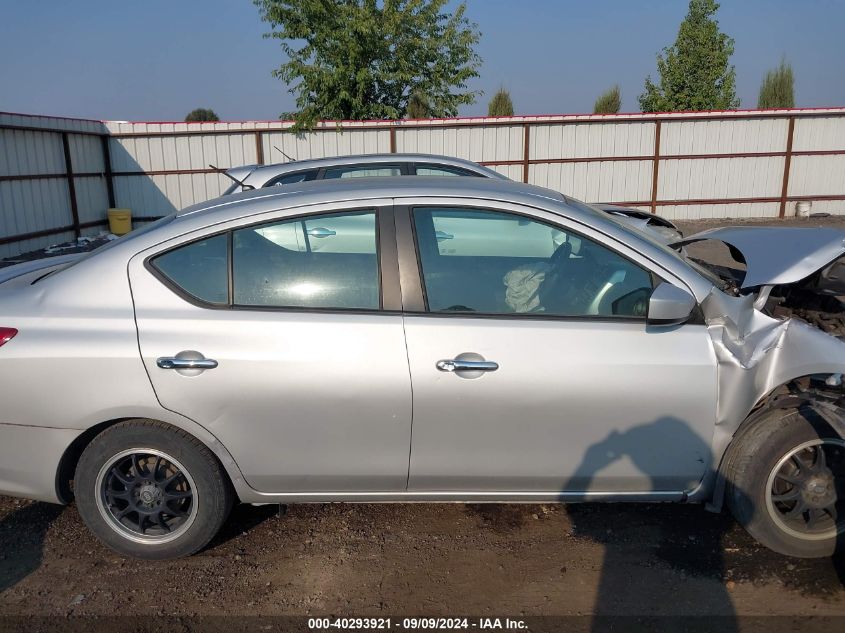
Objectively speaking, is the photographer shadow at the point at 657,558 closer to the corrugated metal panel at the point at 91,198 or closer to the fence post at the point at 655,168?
the fence post at the point at 655,168

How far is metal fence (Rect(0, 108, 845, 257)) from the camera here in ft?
54.4

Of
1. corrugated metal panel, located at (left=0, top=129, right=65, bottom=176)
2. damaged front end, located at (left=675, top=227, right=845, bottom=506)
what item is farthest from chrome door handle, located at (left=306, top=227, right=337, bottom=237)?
corrugated metal panel, located at (left=0, top=129, right=65, bottom=176)

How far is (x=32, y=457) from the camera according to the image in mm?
2797

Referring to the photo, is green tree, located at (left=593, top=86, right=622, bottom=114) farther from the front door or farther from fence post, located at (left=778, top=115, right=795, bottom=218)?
the front door

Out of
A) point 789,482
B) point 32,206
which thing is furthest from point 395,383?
point 32,206

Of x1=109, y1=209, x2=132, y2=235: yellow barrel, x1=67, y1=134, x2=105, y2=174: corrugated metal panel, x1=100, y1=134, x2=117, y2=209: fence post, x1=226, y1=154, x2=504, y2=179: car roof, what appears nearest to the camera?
x1=226, y1=154, x2=504, y2=179: car roof

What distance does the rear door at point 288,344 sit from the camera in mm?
2678

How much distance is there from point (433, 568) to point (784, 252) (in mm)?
2425

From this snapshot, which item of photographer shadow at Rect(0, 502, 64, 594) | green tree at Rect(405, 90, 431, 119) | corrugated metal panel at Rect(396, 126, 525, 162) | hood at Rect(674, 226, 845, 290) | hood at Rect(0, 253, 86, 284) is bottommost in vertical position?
photographer shadow at Rect(0, 502, 64, 594)

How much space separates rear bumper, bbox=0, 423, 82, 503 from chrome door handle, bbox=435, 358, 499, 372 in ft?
5.15

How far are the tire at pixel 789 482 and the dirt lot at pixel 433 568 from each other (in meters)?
0.17

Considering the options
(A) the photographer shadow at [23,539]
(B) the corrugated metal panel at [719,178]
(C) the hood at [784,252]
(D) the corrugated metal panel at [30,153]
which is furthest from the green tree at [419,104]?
(A) the photographer shadow at [23,539]

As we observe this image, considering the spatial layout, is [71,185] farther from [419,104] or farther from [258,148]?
[419,104]

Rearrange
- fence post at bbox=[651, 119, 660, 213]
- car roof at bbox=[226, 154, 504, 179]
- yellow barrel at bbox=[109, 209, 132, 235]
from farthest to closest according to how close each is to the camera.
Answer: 1. fence post at bbox=[651, 119, 660, 213]
2. yellow barrel at bbox=[109, 209, 132, 235]
3. car roof at bbox=[226, 154, 504, 179]
